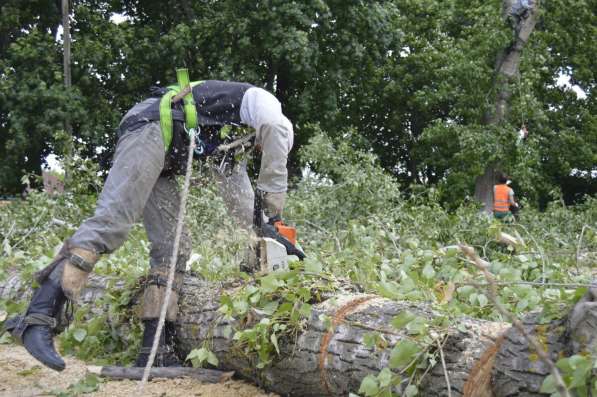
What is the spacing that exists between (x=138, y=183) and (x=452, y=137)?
14.5 m

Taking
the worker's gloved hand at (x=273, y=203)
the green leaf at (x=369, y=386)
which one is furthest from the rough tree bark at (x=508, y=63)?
the green leaf at (x=369, y=386)

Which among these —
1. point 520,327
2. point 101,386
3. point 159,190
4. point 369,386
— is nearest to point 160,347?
point 101,386

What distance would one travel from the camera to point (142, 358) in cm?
361

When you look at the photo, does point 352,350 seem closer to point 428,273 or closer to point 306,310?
point 306,310

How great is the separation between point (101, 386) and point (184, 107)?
4.19 ft

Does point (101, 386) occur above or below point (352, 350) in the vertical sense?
below

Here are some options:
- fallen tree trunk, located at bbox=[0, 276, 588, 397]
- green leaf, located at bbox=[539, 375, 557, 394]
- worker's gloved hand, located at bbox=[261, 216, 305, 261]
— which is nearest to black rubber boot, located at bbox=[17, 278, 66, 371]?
fallen tree trunk, located at bbox=[0, 276, 588, 397]

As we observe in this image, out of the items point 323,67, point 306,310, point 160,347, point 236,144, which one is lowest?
point 160,347

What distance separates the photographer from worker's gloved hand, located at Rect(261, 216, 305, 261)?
3516 millimetres

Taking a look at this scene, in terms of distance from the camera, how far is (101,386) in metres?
3.30

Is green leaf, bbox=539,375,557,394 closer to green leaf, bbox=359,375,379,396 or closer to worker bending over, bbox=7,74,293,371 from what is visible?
green leaf, bbox=359,375,379,396

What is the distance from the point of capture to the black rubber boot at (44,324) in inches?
121

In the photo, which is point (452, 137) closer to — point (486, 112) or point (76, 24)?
point (486, 112)

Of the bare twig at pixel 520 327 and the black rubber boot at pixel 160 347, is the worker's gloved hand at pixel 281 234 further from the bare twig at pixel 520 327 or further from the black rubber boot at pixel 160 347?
the bare twig at pixel 520 327
